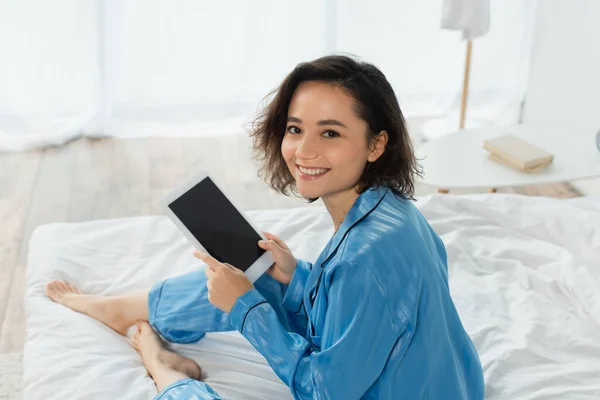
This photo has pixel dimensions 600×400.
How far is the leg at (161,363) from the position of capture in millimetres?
1464

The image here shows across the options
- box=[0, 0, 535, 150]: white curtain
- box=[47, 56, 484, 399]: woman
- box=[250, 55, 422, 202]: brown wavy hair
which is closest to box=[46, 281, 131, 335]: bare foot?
box=[47, 56, 484, 399]: woman

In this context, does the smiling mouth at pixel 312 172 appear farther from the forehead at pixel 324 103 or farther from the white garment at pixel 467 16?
the white garment at pixel 467 16

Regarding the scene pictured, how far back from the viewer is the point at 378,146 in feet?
4.34

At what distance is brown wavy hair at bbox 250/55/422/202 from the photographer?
127cm

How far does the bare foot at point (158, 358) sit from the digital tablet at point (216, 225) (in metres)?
0.21

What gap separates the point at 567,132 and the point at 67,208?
67.1 inches

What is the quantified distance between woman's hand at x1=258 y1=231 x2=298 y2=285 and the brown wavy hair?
0.23m

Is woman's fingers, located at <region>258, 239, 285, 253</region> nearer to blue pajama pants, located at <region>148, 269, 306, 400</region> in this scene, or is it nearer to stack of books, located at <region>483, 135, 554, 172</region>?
blue pajama pants, located at <region>148, 269, 306, 400</region>

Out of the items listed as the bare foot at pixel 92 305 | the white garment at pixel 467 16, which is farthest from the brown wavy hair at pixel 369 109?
the white garment at pixel 467 16

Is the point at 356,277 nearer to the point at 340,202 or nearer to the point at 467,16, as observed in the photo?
the point at 340,202

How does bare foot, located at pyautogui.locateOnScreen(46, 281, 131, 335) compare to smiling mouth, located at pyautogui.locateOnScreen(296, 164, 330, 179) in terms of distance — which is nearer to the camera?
smiling mouth, located at pyautogui.locateOnScreen(296, 164, 330, 179)

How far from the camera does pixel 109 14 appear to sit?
3113mm

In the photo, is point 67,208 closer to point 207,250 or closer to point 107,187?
point 107,187

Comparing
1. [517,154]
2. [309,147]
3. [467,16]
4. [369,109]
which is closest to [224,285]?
[309,147]
